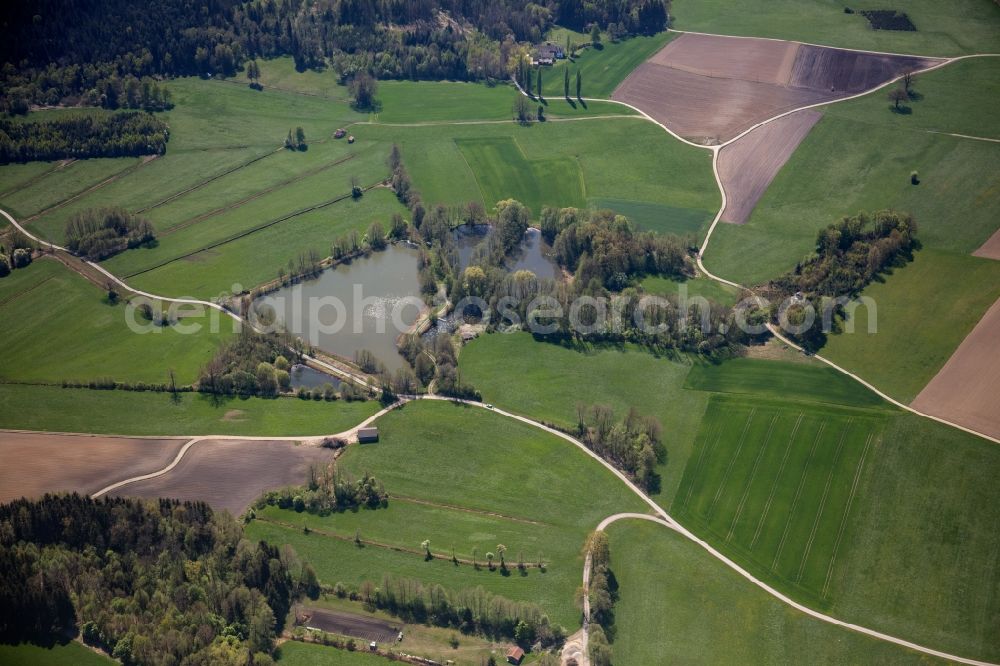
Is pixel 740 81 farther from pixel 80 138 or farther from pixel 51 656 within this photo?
pixel 51 656

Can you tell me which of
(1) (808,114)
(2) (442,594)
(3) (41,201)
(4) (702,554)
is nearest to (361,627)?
(2) (442,594)

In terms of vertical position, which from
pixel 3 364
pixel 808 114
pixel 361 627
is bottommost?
pixel 361 627

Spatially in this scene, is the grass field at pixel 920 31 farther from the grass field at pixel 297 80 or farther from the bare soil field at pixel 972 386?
the bare soil field at pixel 972 386

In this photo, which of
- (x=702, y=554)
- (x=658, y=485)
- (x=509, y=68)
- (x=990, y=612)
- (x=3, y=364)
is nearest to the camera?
(x=990, y=612)

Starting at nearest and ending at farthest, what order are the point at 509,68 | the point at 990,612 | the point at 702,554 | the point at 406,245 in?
the point at 990,612, the point at 702,554, the point at 406,245, the point at 509,68

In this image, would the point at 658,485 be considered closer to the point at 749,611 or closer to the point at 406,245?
the point at 749,611

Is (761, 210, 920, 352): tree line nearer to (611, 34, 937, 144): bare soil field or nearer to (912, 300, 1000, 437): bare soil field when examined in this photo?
(912, 300, 1000, 437): bare soil field
